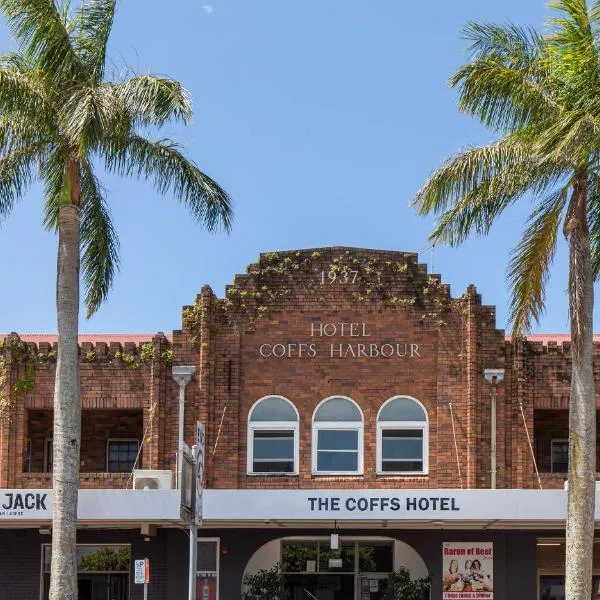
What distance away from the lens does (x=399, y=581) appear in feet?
97.1

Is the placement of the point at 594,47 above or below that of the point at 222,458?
above

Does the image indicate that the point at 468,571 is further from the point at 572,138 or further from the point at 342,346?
the point at 572,138

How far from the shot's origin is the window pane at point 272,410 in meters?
30.1

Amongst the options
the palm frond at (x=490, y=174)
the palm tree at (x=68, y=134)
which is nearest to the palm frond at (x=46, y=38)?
the palm tree at (x=68, y=134)

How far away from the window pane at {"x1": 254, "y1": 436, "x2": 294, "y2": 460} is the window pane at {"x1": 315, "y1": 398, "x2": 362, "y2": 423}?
85 centimetres

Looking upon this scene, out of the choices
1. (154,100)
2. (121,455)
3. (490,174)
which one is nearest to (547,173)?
(490,174)

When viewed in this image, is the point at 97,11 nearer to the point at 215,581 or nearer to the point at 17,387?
the point at 17,387

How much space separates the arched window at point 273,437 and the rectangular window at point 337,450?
0.56 m

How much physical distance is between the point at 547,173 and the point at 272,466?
996 cm

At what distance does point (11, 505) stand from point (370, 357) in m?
8.34

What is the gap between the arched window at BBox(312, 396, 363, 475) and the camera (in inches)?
1177

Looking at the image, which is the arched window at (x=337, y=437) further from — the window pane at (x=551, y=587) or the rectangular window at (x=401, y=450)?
the window pane at (x=551, y=587)

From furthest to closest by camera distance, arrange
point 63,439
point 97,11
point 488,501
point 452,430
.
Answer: point 452,430, point 488,501, point 97,11, point 63,439

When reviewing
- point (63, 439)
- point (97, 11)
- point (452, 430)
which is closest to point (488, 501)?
point (452, 430)
